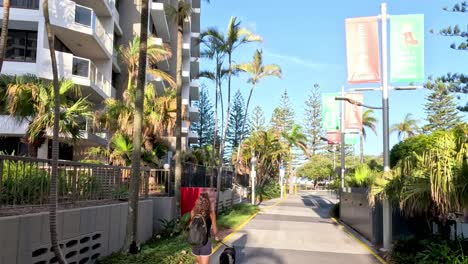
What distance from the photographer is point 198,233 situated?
7.65m

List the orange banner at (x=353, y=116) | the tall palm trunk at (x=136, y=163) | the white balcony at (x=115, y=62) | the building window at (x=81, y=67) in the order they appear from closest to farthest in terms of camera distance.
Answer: the tall palm trunk at (x=136, y=163), the building window at (x=81, y=67), the orange banner at (x=353, y=116), the white balcony at (x=115, y=62)

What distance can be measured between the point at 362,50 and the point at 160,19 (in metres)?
27.0

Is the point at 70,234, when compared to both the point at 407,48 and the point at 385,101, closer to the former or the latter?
the point at 385,101

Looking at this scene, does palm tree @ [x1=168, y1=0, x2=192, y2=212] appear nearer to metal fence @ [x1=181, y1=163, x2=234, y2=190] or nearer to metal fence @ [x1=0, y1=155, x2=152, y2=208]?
metal fence @ [x1=181, y1=163, x2=234, y2=190]

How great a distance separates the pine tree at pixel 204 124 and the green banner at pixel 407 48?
194ft

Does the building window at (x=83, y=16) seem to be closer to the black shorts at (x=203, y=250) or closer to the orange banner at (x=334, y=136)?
the orange banner at (x=334, y=136)

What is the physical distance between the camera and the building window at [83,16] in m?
24.8

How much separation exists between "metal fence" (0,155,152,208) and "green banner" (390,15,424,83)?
25.3ft

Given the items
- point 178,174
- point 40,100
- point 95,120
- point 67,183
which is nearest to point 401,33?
point 178,174

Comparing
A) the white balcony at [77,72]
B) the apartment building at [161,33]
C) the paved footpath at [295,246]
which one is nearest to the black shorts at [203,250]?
the paved footpath at [295,246]

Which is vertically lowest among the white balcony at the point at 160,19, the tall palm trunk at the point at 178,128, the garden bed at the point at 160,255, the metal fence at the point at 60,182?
the garden bed at the point at 160,255

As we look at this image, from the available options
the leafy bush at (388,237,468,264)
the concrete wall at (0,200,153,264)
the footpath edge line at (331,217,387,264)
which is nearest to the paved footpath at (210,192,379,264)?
the footpath edge line at (331,217,387,264)

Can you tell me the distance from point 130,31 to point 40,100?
19.7 m

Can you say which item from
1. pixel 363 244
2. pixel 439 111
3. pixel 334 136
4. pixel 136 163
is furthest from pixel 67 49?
pixel 439 111
